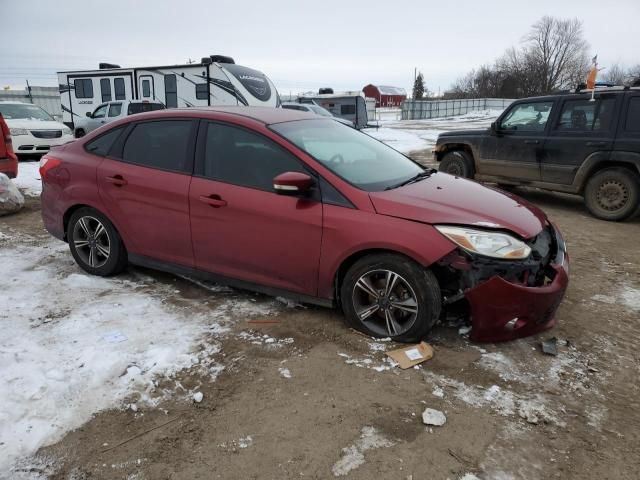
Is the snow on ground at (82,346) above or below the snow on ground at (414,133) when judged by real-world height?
below

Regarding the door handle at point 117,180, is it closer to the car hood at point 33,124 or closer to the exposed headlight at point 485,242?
the exposed headlight at point 485,242

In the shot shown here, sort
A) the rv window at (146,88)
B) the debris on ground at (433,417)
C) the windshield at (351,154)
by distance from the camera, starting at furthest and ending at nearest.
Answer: the rv window at (146,88) → the windshield at (351,154) → the debris on ground at (433,417)

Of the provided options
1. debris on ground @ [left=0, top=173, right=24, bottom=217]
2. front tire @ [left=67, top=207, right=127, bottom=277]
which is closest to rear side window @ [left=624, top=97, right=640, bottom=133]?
front tire @ [left=67, top=207, right=127, bottom=277]

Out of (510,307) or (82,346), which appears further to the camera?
(82,346)

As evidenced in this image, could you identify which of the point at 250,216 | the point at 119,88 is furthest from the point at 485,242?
the point at 119,88

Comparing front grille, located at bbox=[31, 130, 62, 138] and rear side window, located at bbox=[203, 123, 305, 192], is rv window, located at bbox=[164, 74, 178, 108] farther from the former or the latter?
rear side window, located at bbox=[203, 123, 305, 192]

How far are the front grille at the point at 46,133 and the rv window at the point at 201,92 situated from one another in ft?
16.4

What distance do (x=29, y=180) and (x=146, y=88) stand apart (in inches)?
358

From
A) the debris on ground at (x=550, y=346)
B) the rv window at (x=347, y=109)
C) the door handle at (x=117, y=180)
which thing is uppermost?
the rv window at (x=347, y=109)

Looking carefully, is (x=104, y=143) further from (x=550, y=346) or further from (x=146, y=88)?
(x=146, y=88)

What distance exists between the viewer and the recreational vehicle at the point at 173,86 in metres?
15.5

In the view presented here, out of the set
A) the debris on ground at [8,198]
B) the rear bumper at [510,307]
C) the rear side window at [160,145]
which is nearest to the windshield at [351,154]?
the rear side window at [160,145]

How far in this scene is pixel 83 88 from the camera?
1897 centimetres

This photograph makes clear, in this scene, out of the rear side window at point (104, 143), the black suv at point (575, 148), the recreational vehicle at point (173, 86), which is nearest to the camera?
the rear side window at point (104, 143)
